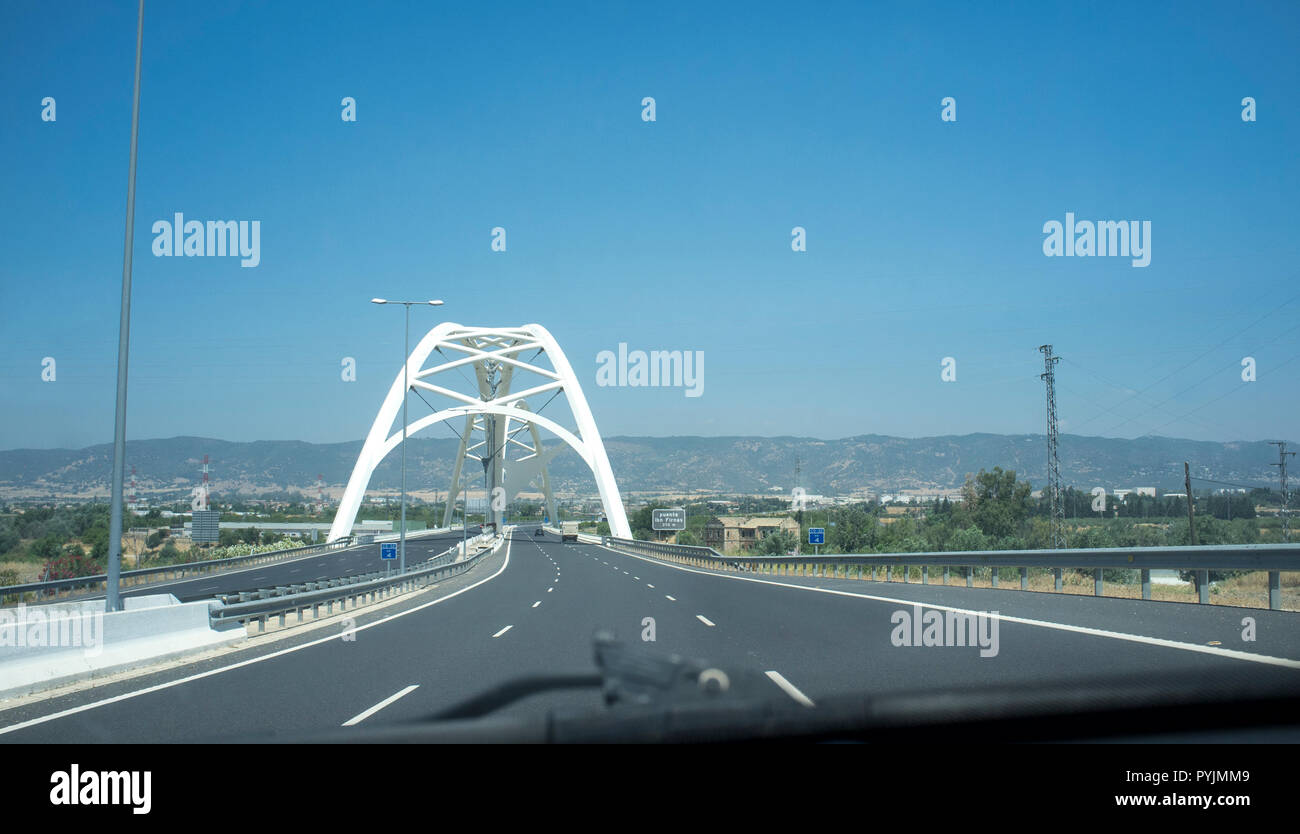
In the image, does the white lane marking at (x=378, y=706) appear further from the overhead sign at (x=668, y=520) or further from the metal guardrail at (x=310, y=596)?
the overhead sign at (x=668, y=520)

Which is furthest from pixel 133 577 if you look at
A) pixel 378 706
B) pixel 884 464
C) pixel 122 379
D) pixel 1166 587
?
pixel 884 464

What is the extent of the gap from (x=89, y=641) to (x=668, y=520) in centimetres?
6708

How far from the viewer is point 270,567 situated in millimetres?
51031

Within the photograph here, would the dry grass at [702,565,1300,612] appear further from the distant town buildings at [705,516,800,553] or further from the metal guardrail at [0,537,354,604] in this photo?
the distant town buildings at [705,516,800,553]

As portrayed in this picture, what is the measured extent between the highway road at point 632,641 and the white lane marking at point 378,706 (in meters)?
0.03

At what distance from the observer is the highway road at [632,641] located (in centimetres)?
807

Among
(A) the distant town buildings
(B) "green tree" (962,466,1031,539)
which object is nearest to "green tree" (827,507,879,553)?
(B) "green tree" (962,466,1031,539)

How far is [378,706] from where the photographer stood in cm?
882

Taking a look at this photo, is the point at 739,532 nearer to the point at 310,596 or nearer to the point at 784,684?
the point at 310,596

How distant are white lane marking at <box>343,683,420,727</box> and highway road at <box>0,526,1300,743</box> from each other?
Result: 0.11ft

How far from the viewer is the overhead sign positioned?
7594cm
